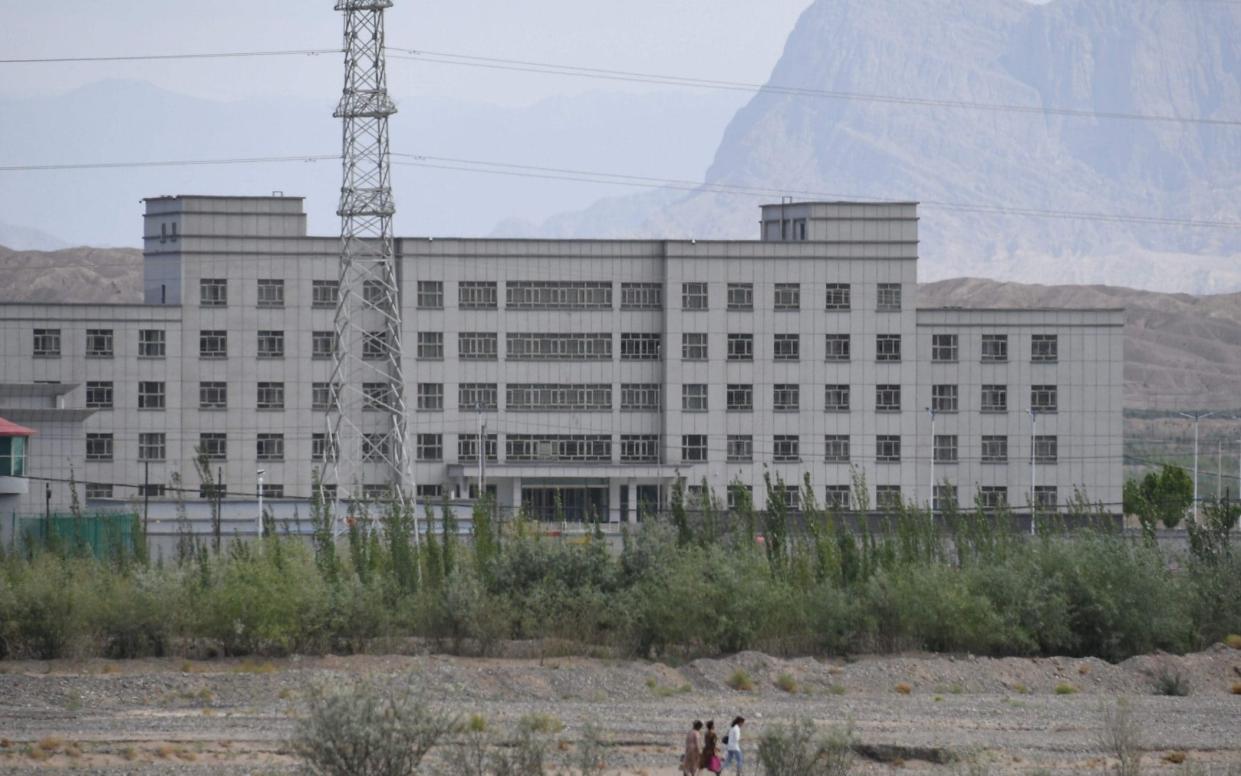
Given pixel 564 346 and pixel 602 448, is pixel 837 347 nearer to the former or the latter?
pixel 602 448

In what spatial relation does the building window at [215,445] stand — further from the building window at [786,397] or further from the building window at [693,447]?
the building window at [786,397]

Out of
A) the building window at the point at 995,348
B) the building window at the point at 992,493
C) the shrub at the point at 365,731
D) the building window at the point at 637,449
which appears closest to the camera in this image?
the shrub at the point at 365,731

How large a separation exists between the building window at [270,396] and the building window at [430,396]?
476 cm

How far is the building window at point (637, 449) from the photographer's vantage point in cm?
8744

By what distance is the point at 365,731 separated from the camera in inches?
1038

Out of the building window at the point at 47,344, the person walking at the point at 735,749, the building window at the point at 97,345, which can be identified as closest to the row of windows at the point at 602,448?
the building window at the point at 97,345

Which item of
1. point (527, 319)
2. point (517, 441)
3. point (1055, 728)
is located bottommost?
point (1055, 728)

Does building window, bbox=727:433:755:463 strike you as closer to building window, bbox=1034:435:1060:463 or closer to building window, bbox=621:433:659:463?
building window, bbox=621:433:659:463

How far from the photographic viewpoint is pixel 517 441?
283ft

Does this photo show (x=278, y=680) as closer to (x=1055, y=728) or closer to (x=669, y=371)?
(x=1055, y=728)

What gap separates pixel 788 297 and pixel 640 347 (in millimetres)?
7211

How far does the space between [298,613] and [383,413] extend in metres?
38.0

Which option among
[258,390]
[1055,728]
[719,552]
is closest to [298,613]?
[719,552]

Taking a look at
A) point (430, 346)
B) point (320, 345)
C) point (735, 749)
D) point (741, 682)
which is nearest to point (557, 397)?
point (430, 346)
